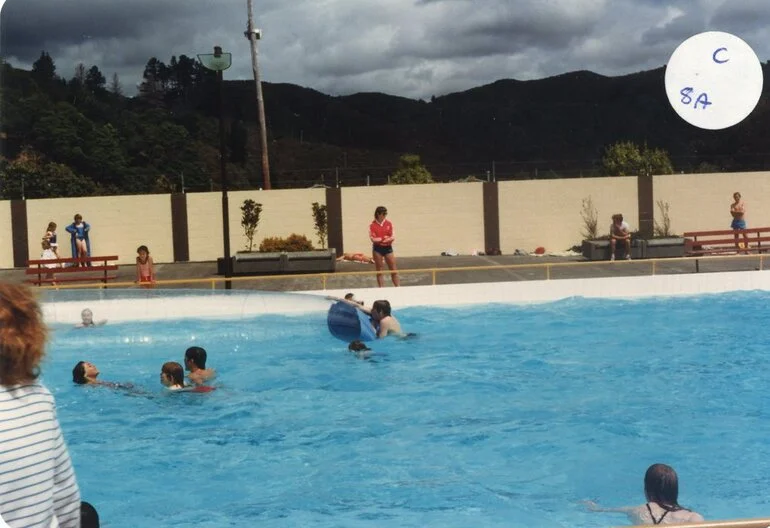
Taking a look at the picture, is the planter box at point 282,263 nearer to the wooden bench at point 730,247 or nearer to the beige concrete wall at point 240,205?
the beige concrete wall at point 240,205

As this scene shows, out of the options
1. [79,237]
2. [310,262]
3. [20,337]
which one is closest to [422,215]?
[310,262]

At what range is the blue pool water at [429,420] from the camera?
6.23 metres

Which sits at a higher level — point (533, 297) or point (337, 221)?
point (337, 221)

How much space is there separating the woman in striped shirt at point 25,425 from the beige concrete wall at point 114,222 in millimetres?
20861

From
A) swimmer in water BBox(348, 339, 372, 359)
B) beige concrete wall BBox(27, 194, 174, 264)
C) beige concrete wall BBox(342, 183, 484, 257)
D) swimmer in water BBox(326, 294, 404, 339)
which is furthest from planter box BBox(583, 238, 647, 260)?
beige concrete wall BBox(27, 194, 174, 264)

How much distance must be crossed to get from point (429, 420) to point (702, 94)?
4.05 metres

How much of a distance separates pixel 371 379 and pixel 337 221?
13.1 meters

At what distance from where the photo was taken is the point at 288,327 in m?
11.9

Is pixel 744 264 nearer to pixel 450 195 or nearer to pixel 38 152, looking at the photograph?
pixel 450 195

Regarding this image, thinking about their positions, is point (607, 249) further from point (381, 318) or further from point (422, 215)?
point (381, 318)

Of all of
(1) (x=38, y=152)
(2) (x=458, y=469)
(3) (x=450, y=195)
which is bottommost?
(2) (x=458, y=469)

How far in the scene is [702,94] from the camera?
8.35m

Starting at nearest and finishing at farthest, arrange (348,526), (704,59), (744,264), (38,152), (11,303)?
1. (11,303)
2. (348,526)
3. (704,59)
4. (744,264)
5. (38,152)

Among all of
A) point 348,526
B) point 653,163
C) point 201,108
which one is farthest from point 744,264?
point 201,108
